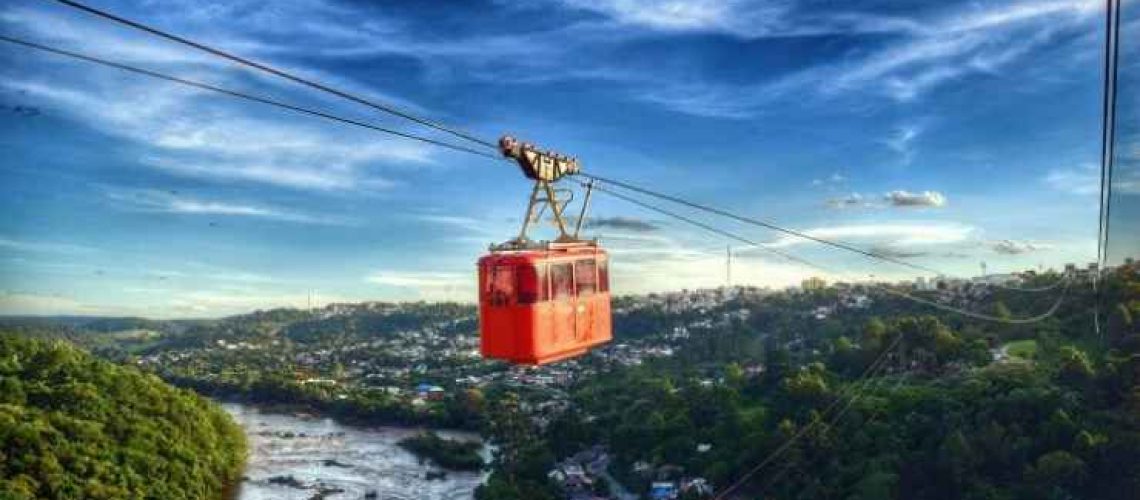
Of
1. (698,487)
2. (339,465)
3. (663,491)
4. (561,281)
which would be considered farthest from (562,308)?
(339,465)

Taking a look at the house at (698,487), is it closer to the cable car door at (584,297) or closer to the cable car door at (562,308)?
the cable car door at (584,297)

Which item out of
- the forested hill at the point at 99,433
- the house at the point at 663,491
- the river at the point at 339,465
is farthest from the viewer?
the river at the point at 339,465

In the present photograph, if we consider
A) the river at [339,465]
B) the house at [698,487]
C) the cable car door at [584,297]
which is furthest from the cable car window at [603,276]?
the river at [339,465]

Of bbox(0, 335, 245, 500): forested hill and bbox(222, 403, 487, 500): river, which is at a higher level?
bbox(0, 335, 245, 500): forested hill

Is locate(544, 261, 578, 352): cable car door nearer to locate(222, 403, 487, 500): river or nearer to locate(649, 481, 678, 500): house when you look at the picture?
locate(649, 481, 678, 500): house

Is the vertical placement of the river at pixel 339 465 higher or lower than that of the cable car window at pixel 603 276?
lower

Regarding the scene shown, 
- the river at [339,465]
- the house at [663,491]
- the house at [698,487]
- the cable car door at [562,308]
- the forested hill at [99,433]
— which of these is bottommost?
the river at [339,465]

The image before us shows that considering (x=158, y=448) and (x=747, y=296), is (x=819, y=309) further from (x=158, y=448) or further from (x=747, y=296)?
(x=158, y=448)

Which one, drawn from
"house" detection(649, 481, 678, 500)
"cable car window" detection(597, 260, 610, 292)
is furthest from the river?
"cable car window" detection(597, 260, 610, 292)
